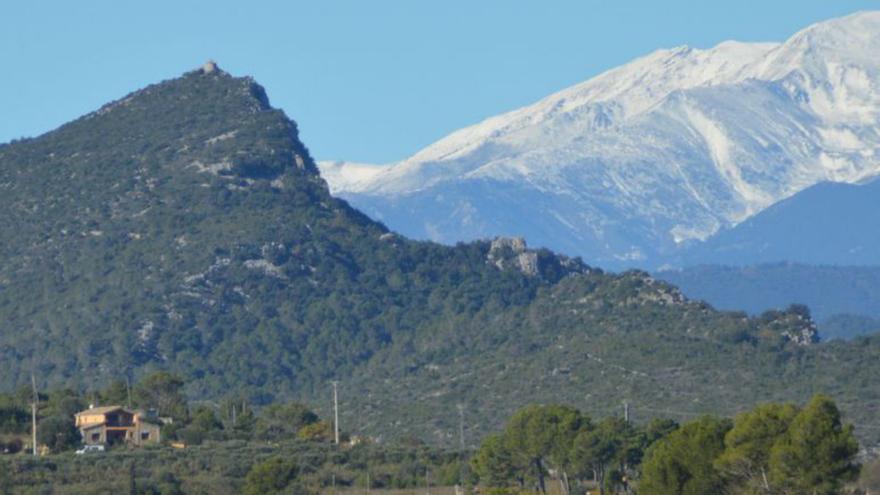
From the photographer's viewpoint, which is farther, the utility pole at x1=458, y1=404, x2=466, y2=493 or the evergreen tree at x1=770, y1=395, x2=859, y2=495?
the utility pole at x1=458, y1=404, x2=466, y2=493

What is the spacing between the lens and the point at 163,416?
108 metres

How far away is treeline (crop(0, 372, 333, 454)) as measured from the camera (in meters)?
100

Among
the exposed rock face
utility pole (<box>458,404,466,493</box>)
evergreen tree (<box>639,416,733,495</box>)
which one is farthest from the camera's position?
the exposed rock face

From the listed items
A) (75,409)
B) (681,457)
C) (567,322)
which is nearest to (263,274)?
(567,322)

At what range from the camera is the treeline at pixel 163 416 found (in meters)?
100

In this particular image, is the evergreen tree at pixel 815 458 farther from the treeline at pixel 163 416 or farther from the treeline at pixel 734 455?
the treeline at pixel 163 416

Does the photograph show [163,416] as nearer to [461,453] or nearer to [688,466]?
[461,453]

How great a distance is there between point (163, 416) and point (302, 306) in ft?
129

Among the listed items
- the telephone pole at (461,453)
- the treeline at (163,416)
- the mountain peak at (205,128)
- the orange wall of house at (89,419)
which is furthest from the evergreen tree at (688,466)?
the mountain peak at (205,128)

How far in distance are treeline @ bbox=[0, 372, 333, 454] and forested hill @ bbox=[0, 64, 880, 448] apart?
996 cm

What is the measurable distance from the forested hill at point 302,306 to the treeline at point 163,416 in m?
9.96

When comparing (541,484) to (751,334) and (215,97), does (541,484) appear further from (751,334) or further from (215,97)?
(215,97)

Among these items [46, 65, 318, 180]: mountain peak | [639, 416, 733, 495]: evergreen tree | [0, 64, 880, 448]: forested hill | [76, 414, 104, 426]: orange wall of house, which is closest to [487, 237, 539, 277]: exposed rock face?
[0, 64, 880, 448]: forested hill

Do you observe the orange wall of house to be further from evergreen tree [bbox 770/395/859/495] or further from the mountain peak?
the mountain peak
